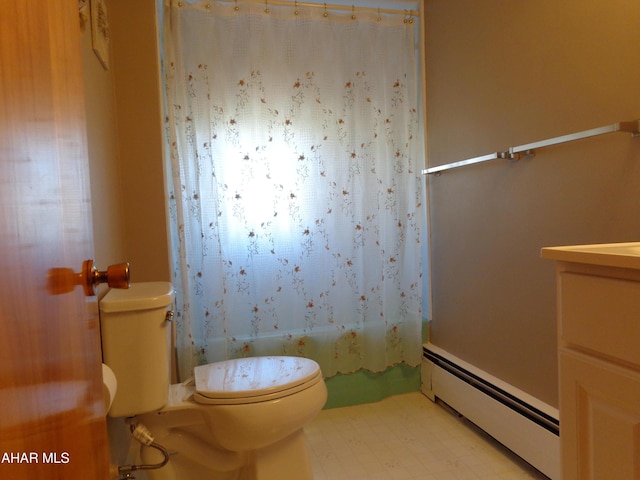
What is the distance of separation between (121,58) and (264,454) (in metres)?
1.74

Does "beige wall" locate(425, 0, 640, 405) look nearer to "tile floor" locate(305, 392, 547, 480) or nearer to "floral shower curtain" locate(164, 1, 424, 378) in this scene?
"floral shower curtain" locate(164, 1, 424, 378)

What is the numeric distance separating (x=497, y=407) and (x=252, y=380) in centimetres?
106

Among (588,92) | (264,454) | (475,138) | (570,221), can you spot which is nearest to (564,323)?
(570,221)

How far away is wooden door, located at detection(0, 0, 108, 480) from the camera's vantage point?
382 mm

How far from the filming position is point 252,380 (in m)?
1.40

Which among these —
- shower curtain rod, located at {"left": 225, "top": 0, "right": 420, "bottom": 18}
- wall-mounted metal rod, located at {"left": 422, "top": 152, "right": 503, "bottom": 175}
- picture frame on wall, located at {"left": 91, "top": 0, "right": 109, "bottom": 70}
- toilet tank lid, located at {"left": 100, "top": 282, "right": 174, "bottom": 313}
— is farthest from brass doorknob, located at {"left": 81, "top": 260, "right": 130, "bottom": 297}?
shower curtain rod, located at {"left": 225, "top": 0, "right": 420, "bottom": 18}

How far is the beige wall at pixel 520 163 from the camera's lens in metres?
1.29

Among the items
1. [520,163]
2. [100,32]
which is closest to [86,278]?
[100,32]

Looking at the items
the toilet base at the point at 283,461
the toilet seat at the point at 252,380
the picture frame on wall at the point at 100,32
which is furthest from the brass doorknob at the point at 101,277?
the picture frame on wall at the point at 100,32

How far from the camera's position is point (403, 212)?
7.48 ft

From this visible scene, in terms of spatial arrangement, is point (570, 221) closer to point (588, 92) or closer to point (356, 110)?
point (588, 92)

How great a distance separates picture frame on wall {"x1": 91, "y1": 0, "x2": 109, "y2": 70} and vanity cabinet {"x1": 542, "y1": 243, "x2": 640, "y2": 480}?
1.57m

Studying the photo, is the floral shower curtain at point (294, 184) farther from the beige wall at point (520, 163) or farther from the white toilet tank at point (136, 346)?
the white toilet tank at point (136, 346)

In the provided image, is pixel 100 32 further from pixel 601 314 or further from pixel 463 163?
pixel 601 314
